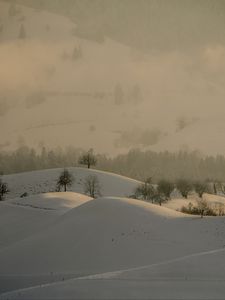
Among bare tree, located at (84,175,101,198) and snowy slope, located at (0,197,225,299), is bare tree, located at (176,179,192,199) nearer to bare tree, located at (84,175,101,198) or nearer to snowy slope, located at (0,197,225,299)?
bare tree, located at (84,175,101,198)

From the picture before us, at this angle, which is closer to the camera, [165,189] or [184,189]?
[165,189]

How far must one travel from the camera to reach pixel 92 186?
13388 cm

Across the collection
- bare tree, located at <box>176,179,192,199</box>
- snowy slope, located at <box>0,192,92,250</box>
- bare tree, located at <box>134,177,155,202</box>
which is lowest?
snowy slope, located at <box>0,192,92,250</box>

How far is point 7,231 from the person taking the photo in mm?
59031

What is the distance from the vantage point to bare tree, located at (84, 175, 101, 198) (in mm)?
130925

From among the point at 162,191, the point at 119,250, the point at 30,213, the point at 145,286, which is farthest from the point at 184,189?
the point at 145,286

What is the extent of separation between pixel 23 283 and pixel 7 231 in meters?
26.0

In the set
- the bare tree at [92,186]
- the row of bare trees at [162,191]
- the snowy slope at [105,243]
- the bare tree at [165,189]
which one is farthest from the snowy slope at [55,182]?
the snowy slope at [105,243]

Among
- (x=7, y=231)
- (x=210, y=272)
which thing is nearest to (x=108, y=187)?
(x=7, y=231)

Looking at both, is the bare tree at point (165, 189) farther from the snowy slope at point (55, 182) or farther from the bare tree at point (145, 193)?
the snowy slope at point (55, 182)

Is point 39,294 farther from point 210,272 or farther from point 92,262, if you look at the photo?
point 92,262

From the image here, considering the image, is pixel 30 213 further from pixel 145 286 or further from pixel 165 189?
pixel 165 189

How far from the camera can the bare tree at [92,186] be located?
430 feet

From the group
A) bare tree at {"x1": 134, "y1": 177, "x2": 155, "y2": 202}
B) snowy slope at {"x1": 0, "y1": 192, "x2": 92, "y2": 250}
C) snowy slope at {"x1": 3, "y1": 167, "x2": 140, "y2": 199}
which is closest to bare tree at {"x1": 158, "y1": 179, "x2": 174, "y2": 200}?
bare tree at {"x1": 134, "y1": 177, "x2": 155, "y2": 202}
